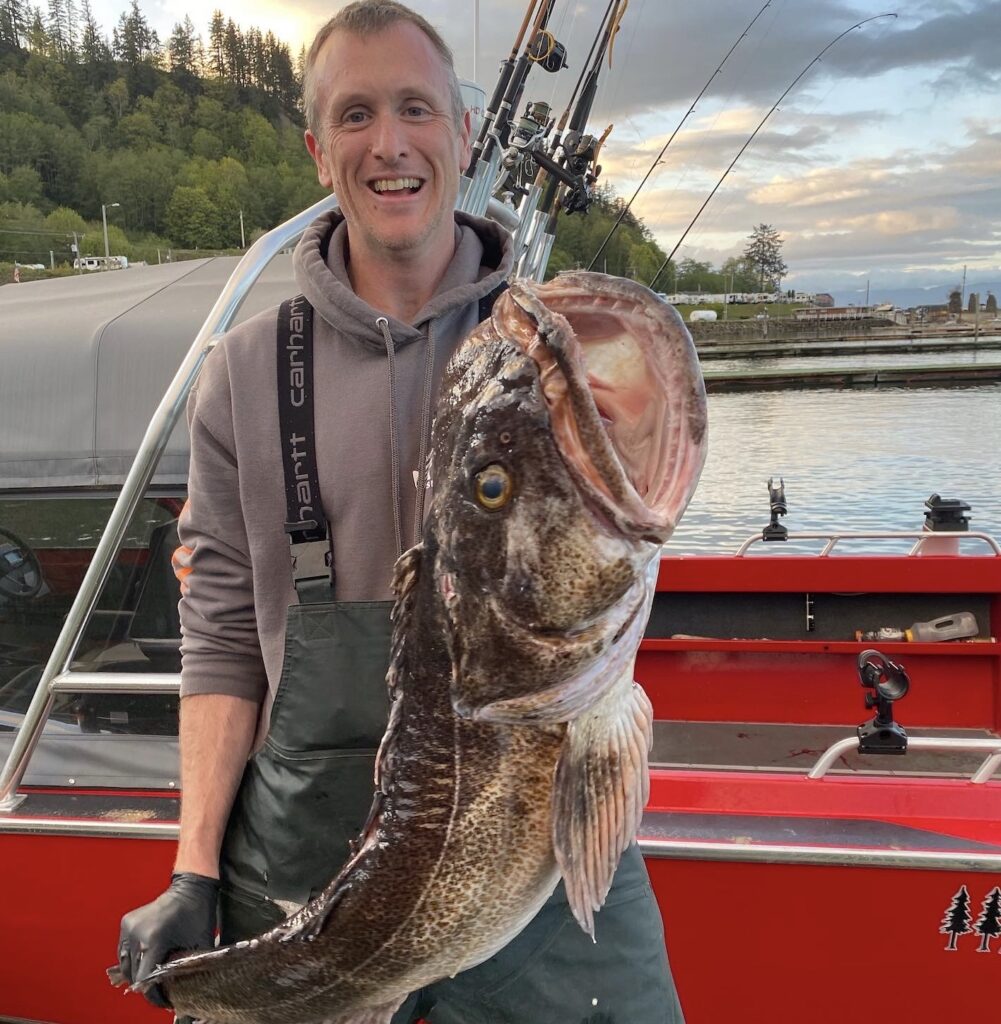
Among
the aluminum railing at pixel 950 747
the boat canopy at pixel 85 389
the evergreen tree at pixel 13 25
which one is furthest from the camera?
the evergreen tree at pixel 13 25

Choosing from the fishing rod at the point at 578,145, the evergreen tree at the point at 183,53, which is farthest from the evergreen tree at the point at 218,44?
the fishing rod at the point at 578,145

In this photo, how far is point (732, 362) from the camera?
185 ft

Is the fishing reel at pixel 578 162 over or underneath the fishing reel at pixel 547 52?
underneath

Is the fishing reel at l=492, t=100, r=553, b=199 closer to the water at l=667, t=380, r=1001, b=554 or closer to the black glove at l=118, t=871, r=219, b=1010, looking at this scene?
the black glove at l=118, t=871, r=219, b=1010

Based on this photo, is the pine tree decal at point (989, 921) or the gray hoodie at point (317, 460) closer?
the gray hoodie at point (317, 460)

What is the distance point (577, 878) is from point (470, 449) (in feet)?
2.51

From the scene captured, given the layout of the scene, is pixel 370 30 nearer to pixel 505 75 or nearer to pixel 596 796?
pixel 596 796

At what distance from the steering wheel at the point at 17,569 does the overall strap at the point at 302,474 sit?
2.70 meters

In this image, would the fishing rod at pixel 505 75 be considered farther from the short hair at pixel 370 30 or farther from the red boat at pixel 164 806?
the short hair at pixel 370 30

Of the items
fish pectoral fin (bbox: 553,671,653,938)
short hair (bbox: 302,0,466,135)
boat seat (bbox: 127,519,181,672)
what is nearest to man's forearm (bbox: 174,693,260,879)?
fish pectoral fin (bbox: 553,671,653,938)

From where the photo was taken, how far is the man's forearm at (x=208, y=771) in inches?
79.6

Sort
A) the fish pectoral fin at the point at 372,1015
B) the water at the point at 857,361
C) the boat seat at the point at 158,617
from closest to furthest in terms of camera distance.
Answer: the fish pectoral fin at the point at 372,1015 < the boat seat at the point at 158,617 < the water at the point at 857,361

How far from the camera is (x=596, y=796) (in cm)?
155

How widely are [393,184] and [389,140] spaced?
9 centimetres
